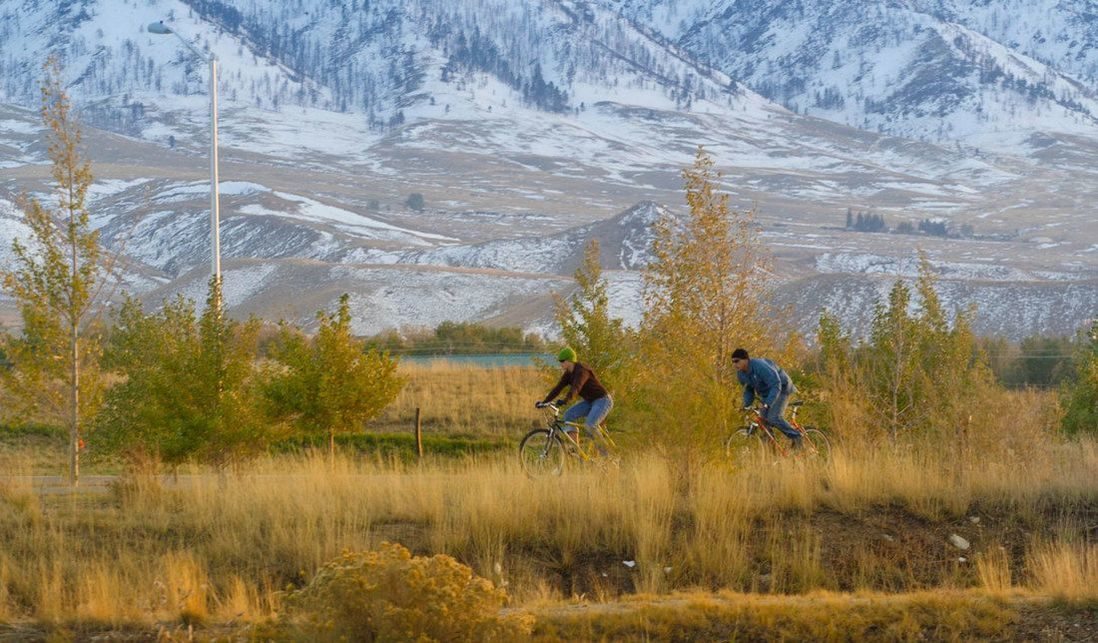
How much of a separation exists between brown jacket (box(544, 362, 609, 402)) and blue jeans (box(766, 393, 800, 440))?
1839mm

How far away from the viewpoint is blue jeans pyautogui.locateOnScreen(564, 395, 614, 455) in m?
15.6

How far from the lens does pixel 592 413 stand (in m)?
15.6

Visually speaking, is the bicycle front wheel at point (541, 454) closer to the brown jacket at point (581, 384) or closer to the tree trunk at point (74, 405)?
the brown jacket at point (581, 384)

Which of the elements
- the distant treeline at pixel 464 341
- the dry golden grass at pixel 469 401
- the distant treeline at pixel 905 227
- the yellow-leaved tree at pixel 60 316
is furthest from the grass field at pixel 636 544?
the distant treeline at pixel 905 227

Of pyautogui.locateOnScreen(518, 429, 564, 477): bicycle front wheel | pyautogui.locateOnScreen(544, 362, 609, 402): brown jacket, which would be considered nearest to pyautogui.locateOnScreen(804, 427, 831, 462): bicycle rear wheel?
pyautogui.locateOnScreen(544, 362, 609, 402): brown jacket

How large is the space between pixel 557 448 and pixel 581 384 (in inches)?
32.6

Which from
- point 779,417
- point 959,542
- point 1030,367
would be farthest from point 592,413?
point 1030,367

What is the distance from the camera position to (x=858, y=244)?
4909 inches

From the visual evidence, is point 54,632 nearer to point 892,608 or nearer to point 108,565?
point 108,565

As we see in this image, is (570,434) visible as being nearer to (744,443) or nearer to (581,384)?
(581,384)

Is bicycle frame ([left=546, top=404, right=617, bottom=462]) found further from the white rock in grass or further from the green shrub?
the green shrub

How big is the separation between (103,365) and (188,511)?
17.1m

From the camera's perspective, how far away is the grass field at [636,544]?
32.3 feet

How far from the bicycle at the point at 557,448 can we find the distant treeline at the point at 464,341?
35.5 meters
